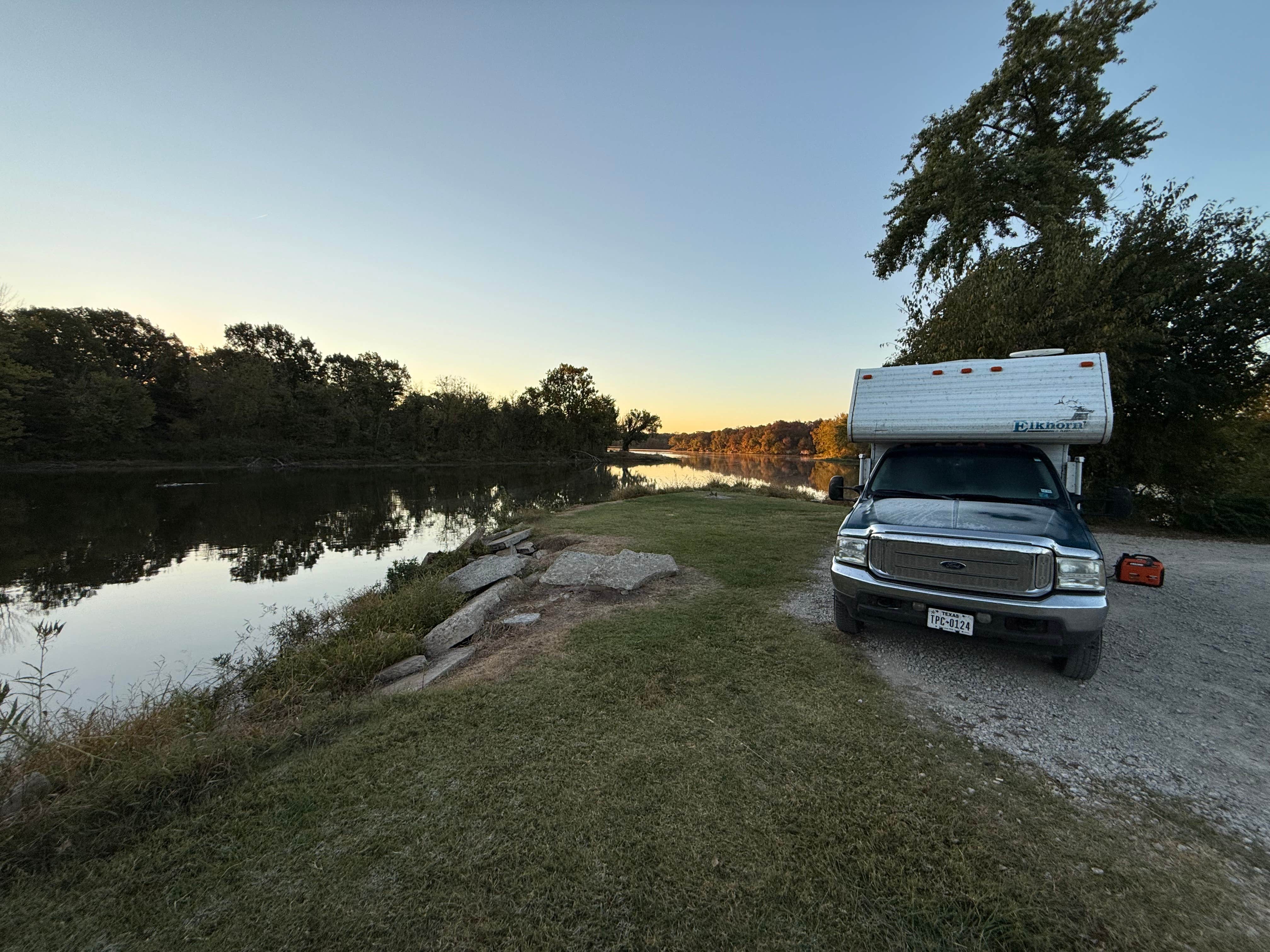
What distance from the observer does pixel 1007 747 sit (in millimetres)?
3062

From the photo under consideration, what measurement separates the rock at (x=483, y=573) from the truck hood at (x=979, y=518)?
17.3ft

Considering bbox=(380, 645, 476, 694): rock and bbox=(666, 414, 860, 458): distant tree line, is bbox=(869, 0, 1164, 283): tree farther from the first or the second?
bbox=(666, 414, 860, 458): distant tree line

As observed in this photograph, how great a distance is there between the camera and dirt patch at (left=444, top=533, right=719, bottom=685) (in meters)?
4.33

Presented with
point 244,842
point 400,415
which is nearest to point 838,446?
point 400,415

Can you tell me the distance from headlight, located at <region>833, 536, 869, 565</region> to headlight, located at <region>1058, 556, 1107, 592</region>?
139 centimetres

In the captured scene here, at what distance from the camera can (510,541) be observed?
409 inches

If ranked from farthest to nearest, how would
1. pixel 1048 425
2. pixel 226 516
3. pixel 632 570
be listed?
pixel 226 516
pixel 632 570
pixel 1048 425

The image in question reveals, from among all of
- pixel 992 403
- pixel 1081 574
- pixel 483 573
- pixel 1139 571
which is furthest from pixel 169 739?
pixel 1139 571

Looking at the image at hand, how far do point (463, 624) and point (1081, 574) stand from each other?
5.88 metres

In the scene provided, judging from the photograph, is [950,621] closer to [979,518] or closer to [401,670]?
[979,518]

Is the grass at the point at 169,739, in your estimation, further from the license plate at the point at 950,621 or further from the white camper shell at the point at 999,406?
the white camper shell at the point at 999,406

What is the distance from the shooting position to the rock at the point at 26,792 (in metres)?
2.41

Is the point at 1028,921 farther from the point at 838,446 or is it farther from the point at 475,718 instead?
the point at 838,446

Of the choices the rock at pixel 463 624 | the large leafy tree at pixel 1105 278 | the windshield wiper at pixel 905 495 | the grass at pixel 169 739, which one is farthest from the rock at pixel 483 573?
the large leafy tree at pixel 1105 278
